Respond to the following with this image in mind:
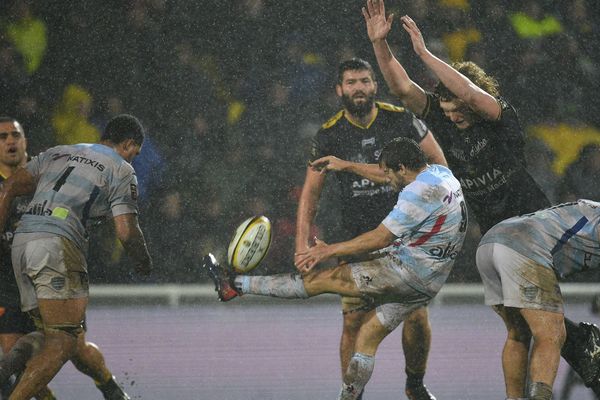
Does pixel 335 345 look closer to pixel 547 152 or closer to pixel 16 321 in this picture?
pixel 16 321

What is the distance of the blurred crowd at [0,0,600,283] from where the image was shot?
29.2ft

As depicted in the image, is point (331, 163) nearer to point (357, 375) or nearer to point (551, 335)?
point (357, 375)

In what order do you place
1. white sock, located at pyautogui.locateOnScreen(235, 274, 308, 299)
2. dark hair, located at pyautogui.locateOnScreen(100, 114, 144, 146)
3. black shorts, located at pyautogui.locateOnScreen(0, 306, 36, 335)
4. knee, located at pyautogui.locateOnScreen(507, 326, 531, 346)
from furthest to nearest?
white sock, located at pyautogui.locateOnScreen(235, 274, 308, 299), black shorts, located at pyautogui.locateOnScreen(0, 306, 36, 335), dark hair, located at pyautogui.locateOnScreen(100, 114, 144, 146), knee, located at pyautogui.locateOnScreen(507, 326, 531, 346)

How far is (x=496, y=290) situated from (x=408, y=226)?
0.47 metres

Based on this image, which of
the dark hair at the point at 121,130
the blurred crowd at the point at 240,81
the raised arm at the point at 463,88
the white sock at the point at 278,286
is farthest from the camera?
the blurred crowd at the point at 240,81

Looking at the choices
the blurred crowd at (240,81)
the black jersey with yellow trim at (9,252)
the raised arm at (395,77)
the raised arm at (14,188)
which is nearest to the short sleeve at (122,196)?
the raised arm at (14,188)

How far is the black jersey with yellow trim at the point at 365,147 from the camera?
517 centimetres

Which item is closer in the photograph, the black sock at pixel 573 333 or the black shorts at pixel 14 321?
the black sock at pixel 573 333

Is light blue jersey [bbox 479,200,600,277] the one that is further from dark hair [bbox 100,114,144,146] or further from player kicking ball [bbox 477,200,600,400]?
dark hair [bbox 100,114,144,146]

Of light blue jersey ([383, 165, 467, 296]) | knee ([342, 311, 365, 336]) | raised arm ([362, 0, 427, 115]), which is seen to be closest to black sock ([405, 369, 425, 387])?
knee ([342, 311, 365, 336])

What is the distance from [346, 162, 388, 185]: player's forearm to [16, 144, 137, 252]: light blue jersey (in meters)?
1.11

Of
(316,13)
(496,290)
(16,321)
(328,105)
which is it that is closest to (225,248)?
(328,105)

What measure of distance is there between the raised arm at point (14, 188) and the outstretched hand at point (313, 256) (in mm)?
1241

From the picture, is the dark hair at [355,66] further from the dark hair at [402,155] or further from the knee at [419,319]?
the knee at [419,319]
